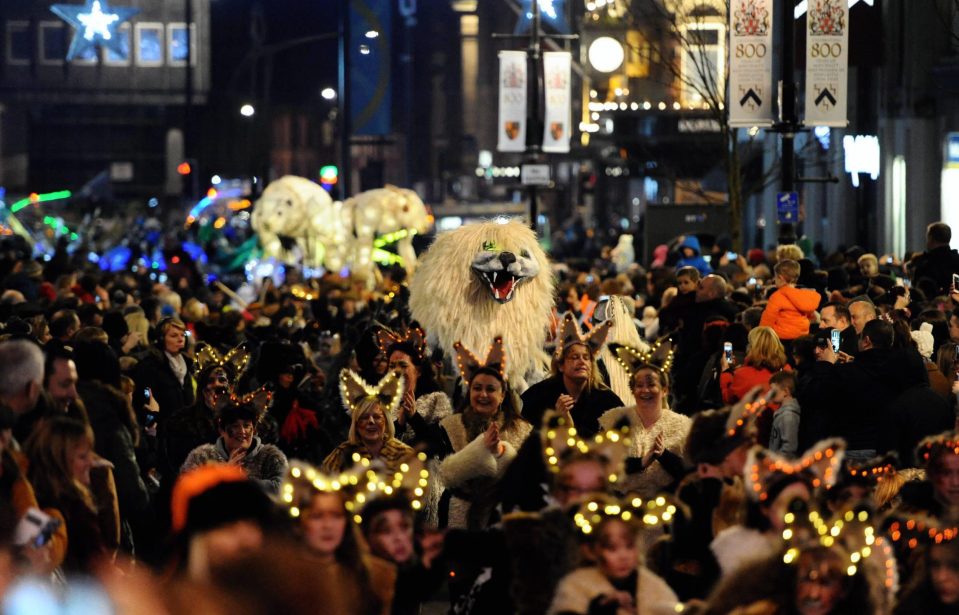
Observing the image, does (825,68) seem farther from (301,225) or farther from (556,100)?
(301,225)

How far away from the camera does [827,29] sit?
19.8 metres

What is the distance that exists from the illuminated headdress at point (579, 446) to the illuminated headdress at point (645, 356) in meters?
2.09

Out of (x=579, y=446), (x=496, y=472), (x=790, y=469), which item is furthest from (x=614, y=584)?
(x=496, y=472)

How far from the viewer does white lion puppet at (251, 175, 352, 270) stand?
98.4ft

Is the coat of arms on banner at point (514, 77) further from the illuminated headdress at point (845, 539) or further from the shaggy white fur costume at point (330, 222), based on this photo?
the illuminated headdress at point (845, 539)

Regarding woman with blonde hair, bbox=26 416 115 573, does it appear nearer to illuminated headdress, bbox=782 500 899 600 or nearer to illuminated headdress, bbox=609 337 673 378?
illuminated headdress, bbox=782 500 899 600

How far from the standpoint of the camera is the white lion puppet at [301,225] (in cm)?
3000

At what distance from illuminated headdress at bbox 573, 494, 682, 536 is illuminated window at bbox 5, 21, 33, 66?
241 feet

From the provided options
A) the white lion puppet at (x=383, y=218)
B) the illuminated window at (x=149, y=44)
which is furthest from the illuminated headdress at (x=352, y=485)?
the illuminated window at (x=149, y=44)

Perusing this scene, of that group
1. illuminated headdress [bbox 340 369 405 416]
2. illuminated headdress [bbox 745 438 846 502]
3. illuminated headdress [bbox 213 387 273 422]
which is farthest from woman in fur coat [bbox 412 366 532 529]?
illuminated headdress [bbox 745 438 846 502]

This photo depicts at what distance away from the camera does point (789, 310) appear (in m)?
13.9

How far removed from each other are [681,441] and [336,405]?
3944 mm

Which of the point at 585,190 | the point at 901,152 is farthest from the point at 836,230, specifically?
the point at 585,190

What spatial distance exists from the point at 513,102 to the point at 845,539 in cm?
2253
